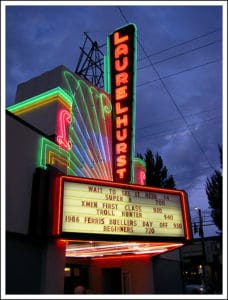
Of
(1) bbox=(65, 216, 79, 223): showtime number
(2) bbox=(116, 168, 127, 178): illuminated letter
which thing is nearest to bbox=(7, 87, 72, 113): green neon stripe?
(2) bbox=(116, 168, 127, 178): illuminated letter

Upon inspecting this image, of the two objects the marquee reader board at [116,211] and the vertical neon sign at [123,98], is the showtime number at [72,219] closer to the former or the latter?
the marquee reader board at [116,211]

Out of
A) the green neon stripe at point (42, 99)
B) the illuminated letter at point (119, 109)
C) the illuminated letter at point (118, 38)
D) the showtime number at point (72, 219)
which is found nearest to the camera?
the showtime number at point (72, 219)

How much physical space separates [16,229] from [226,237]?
488 centimetres

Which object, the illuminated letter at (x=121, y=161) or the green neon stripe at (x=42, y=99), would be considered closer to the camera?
the green neon stripe at (x=42, y=99)

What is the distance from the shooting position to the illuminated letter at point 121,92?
40.3 ft

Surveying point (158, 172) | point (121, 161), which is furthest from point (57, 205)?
point (158, 172)

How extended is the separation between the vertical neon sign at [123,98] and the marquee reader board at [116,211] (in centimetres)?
152

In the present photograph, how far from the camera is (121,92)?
40.5 feet

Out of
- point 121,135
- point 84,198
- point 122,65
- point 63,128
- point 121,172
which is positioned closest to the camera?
point 84,198

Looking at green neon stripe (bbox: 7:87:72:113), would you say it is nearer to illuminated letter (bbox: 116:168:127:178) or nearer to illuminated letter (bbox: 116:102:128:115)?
illuminated letter (bbox: 116:102:128:115)

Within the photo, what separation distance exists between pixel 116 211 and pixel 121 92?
456 cm

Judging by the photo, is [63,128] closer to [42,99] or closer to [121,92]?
[42,99]

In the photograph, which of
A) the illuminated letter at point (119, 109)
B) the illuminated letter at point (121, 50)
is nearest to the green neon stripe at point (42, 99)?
the illuminated letter at point (119, 109)

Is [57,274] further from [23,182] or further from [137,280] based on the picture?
[137,280]
